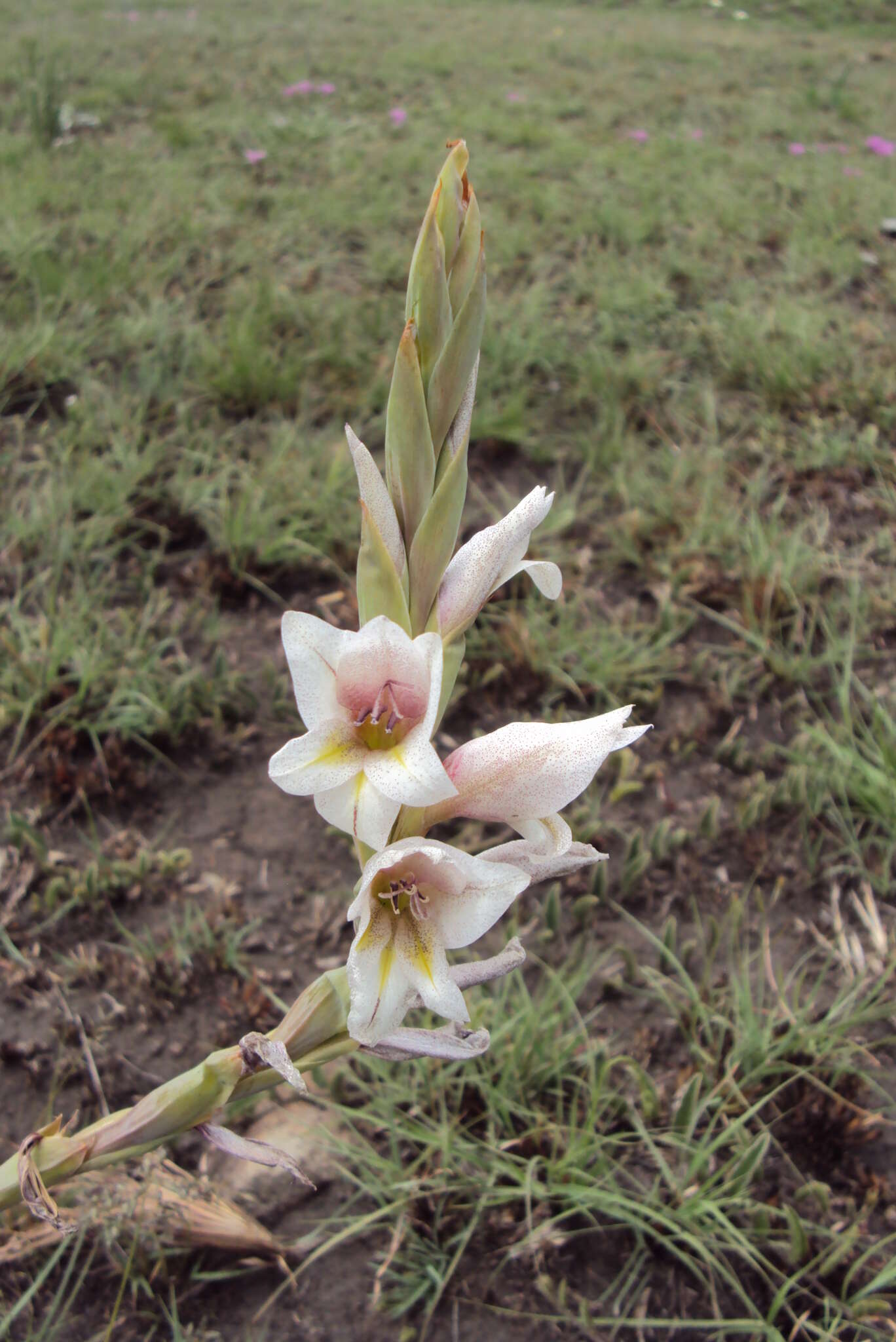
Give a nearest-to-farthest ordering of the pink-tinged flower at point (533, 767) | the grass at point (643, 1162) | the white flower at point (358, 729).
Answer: the white flower at point (358, 729)
the pink-tinged flower at point (533, 767)
the grass at point (643, 1162)

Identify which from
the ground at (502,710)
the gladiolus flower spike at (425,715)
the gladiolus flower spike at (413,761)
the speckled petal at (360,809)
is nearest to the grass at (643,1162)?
the ground at (502,710)

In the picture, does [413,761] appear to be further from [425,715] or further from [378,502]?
[378,502]

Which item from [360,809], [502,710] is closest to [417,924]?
[360,809]

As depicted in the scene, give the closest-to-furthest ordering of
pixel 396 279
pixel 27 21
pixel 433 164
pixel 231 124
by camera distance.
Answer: pixel 396 279 → pixel 433 164 → pixel 231 124 → pixel 27 21

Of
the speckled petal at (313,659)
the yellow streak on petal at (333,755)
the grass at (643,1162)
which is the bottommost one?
the grass at (643,1162)

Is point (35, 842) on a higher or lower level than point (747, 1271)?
higher

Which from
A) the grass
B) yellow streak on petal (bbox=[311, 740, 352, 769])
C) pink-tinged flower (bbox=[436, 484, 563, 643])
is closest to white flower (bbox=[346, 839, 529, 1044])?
yellow streak on petal (bbox=[311, 740, 352, 769])

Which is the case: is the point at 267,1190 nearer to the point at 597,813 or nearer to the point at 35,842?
the point at 35,842

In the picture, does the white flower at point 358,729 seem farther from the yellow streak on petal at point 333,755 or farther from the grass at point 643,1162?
the grass at point 643,1162

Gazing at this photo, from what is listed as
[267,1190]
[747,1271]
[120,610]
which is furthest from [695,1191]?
[120,610]
